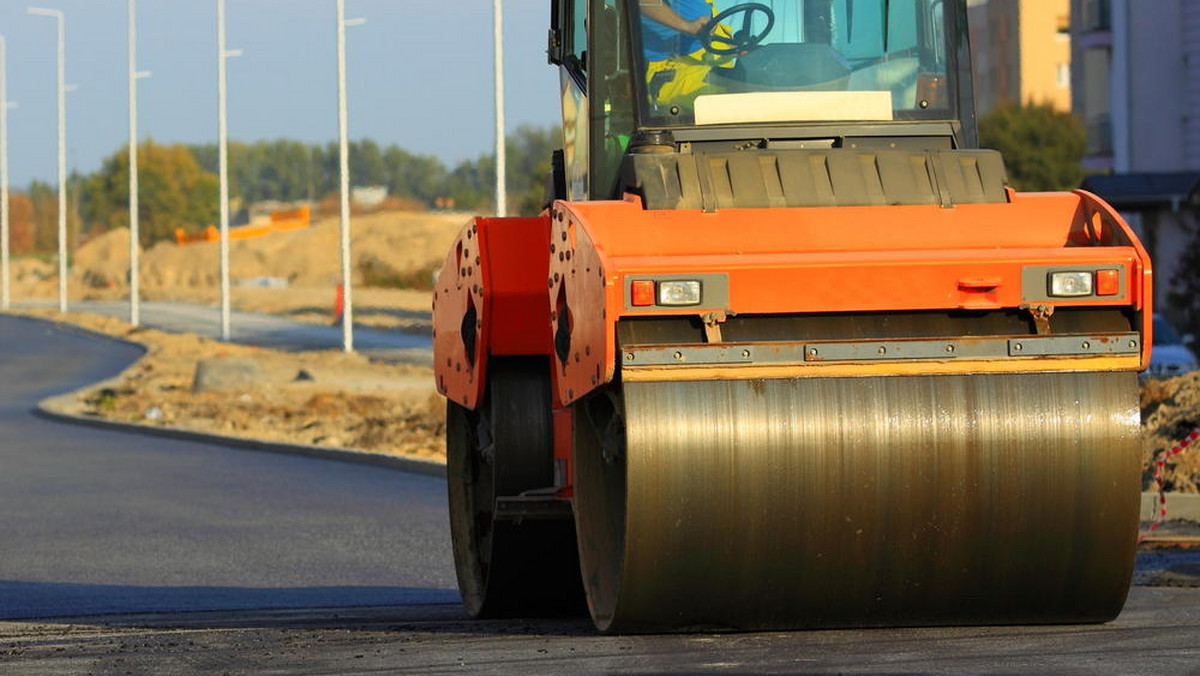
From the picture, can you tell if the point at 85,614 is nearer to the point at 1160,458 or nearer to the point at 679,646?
the point at 679,646

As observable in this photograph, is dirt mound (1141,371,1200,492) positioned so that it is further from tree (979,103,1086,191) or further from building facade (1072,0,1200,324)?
tree (979,103,1086,191)

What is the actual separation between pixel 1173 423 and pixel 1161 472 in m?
2.15

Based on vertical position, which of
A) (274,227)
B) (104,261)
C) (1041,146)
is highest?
(1041,146)

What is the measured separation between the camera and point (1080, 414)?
349 inches

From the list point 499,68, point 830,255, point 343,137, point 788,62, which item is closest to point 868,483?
point 830,255

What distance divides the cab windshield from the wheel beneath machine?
144 cm

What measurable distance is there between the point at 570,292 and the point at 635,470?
99 cm

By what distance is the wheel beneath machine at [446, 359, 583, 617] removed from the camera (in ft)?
35.6

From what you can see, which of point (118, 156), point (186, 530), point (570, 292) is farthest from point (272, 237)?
point (570, 292)

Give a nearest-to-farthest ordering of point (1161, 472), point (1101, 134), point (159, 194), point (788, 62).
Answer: point (788, 62) → point (1161, 472) → point (1101, 134) → point (159, 194)

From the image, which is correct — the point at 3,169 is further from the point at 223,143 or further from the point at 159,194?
the point at 159,194

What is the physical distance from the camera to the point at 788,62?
10.4 meters

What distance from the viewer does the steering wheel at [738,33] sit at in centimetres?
1044

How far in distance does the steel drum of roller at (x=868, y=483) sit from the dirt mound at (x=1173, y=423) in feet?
31.6
